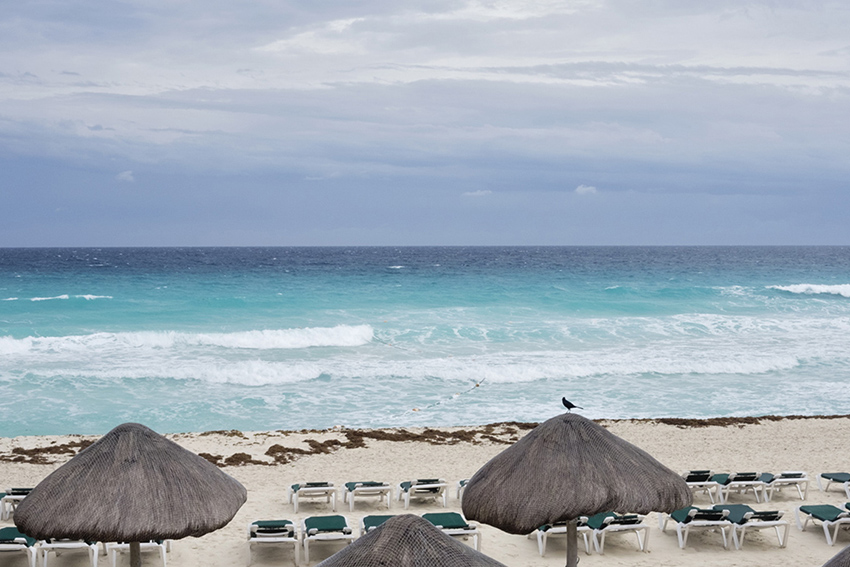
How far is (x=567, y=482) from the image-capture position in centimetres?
619

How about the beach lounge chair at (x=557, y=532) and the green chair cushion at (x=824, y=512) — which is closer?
the beach lounge chair at (x=557, y=532)

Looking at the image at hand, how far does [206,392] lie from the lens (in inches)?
727

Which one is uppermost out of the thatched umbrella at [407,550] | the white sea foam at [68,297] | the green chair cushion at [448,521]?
the thatched umbrella at [407,550]

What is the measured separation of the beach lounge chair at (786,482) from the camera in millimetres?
10164

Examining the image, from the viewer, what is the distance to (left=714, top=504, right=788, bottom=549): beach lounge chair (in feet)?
27.9

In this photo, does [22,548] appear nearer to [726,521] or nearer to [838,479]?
[726,521]

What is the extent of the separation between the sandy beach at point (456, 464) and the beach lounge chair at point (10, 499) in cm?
19

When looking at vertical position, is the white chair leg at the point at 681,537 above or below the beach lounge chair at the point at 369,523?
below

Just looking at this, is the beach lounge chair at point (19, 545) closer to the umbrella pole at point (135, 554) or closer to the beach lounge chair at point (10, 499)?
the beach lounge chair at point (10, 499)

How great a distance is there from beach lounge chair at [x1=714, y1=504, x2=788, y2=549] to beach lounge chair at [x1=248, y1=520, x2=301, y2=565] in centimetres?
489

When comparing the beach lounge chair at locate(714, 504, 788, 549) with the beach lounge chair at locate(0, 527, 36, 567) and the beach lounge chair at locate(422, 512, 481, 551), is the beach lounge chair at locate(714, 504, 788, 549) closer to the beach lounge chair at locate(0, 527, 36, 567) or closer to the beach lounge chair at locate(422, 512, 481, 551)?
the beach lounge chair at locate(422, 512, 481, 551)

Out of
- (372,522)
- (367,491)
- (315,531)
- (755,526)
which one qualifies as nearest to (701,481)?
(755,526)

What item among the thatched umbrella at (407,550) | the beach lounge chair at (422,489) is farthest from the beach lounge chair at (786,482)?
the thatched umbrella at (407,550)

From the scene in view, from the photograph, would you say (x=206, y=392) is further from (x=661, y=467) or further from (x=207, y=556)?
(x=661, y=467)
